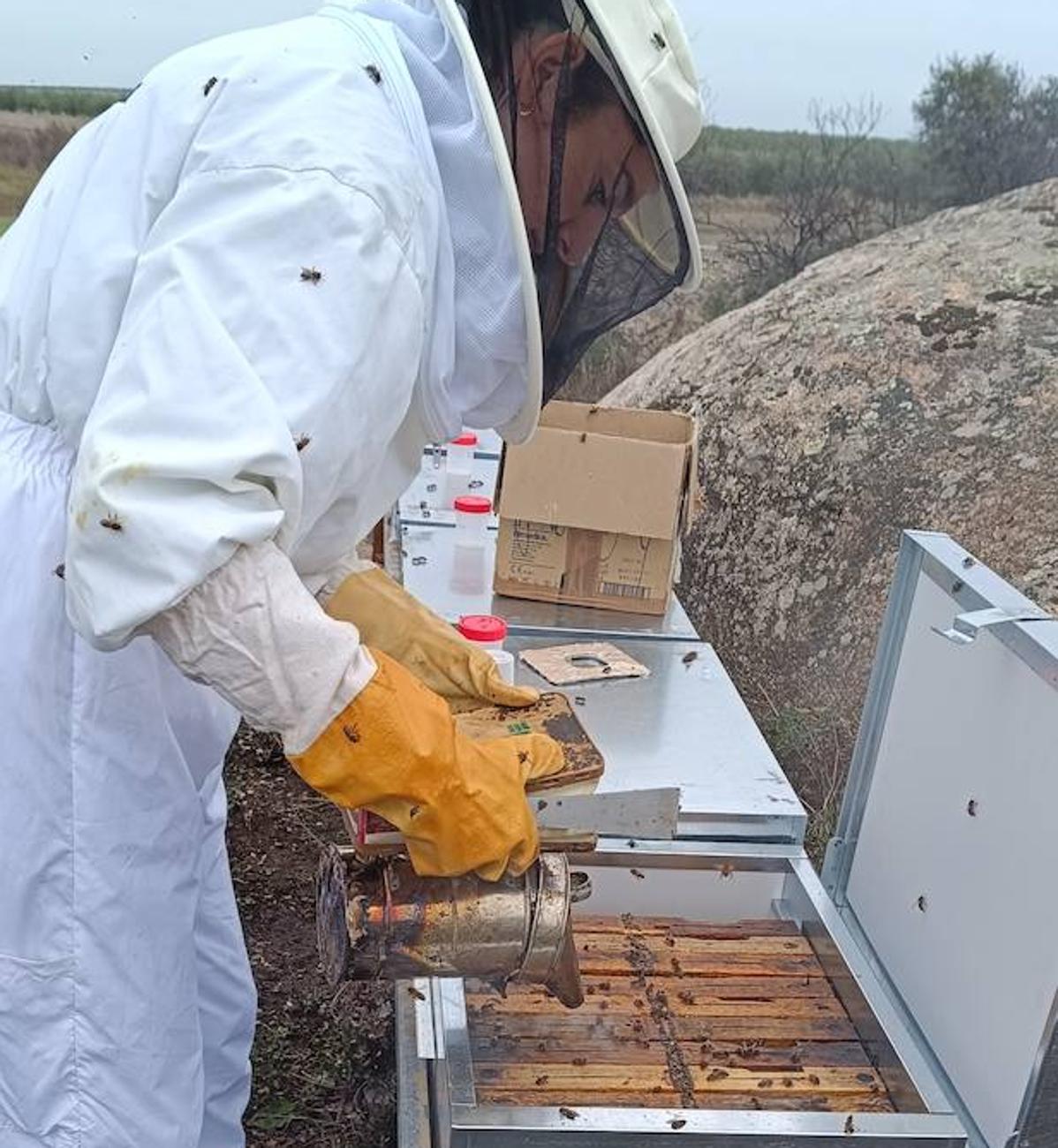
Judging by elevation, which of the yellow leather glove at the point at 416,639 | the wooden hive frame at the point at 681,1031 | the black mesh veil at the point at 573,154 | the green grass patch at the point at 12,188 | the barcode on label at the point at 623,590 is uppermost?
the black mesh veil at the point at 573,154

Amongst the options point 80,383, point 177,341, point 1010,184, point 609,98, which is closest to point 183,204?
point 177,341

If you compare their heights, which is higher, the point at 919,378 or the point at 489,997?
the point at 919,378

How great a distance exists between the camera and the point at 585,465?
3.20m

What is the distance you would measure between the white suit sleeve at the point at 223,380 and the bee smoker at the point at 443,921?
542 millimetres

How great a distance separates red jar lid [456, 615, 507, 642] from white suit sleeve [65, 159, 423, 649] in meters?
1.29

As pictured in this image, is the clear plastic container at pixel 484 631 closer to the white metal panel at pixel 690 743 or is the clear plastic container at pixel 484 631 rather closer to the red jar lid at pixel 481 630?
the red jar lid at pixel 481 630

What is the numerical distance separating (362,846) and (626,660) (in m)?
1.34

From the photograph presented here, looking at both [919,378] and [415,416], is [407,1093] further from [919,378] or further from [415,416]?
[919,378]

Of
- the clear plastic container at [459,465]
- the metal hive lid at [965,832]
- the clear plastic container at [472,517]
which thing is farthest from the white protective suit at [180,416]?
the clear plastic container at [459,465]

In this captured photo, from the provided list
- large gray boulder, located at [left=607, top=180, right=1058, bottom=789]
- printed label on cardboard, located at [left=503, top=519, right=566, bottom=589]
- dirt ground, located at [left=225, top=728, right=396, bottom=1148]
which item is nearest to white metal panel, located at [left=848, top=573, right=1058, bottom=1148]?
printed label on cardboard, located at [left=503, top=519, right=566, bottom=589]

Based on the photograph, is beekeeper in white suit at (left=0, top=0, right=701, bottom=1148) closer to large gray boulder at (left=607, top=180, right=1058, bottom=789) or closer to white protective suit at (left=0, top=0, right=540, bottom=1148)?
white protective suit at (left=0, top=0, right=540, bottom=1148)

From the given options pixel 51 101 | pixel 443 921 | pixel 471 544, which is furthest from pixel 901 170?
pixel 443 921

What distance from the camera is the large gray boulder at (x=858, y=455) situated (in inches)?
169

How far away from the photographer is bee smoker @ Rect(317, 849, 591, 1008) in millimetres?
1650
